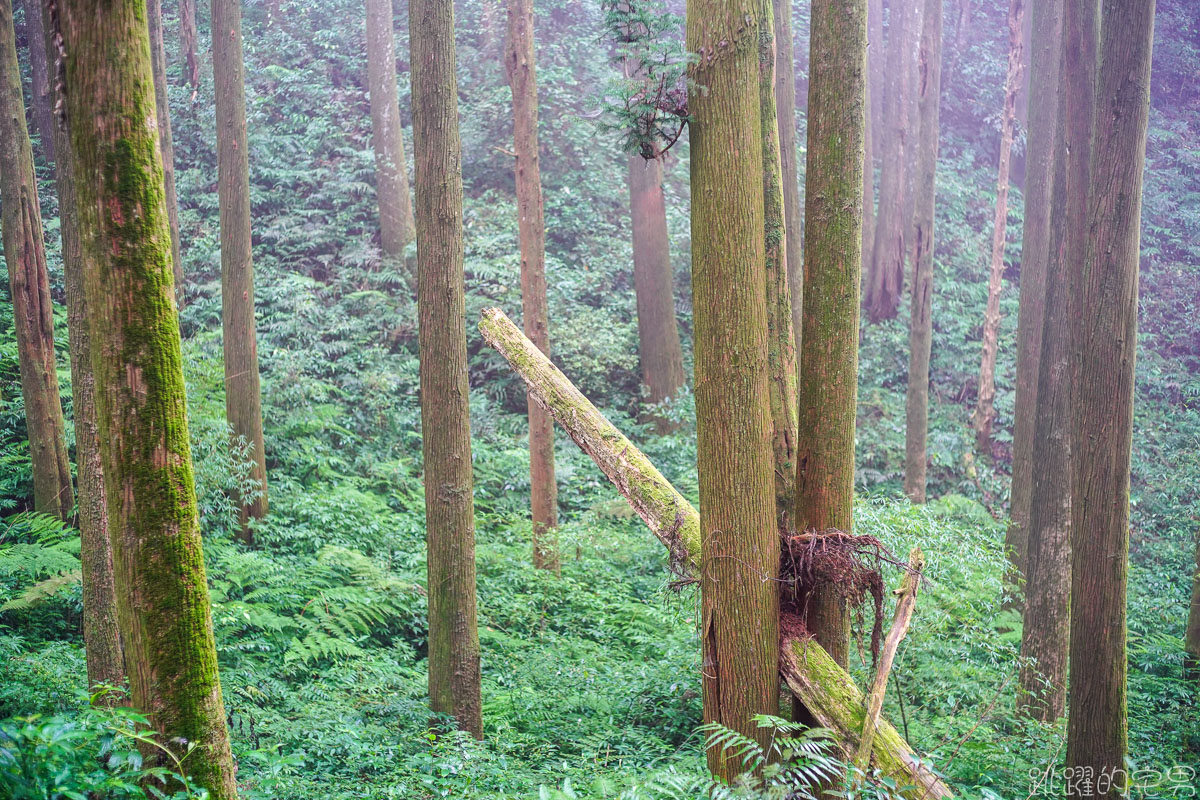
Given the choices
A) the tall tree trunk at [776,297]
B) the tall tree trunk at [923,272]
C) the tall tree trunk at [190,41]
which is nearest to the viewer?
the tall tree trunk at [776,297]

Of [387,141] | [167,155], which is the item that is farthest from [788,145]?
[167,155]

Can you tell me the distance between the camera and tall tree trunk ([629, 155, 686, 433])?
46.9 feet

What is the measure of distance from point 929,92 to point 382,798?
637 inches

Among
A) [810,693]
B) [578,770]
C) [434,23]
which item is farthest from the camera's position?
[434,23]

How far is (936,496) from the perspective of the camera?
14078 millimetres

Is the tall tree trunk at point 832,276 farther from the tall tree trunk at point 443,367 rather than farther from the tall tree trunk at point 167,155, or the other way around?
the tall tree trunk at point 167,155

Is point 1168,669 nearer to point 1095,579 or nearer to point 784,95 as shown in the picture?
point 1095,579

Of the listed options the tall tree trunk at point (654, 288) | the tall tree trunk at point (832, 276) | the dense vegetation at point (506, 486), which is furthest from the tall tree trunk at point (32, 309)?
the tall tree trunk at point (654, 288)

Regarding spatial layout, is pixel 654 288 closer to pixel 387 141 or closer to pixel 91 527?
pixel 387 141

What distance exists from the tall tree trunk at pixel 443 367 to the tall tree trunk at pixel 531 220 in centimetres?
388

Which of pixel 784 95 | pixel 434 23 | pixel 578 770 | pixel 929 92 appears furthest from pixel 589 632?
pixel 929 92

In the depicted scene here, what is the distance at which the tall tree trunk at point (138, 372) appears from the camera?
2.72 meters

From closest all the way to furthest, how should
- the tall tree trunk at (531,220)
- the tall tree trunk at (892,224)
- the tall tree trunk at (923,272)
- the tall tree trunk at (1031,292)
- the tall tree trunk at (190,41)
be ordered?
the tall tree trunk at (531,220)
the tall tree trunk at (1031,292)
the tall tree trunk at (923,272)
the tall tree trunk at (190,41)
the tall tree trunk at (892,224)

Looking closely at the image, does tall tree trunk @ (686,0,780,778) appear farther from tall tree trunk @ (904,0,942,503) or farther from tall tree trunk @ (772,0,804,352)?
tall tree trunk @ (904,0,942,503)
